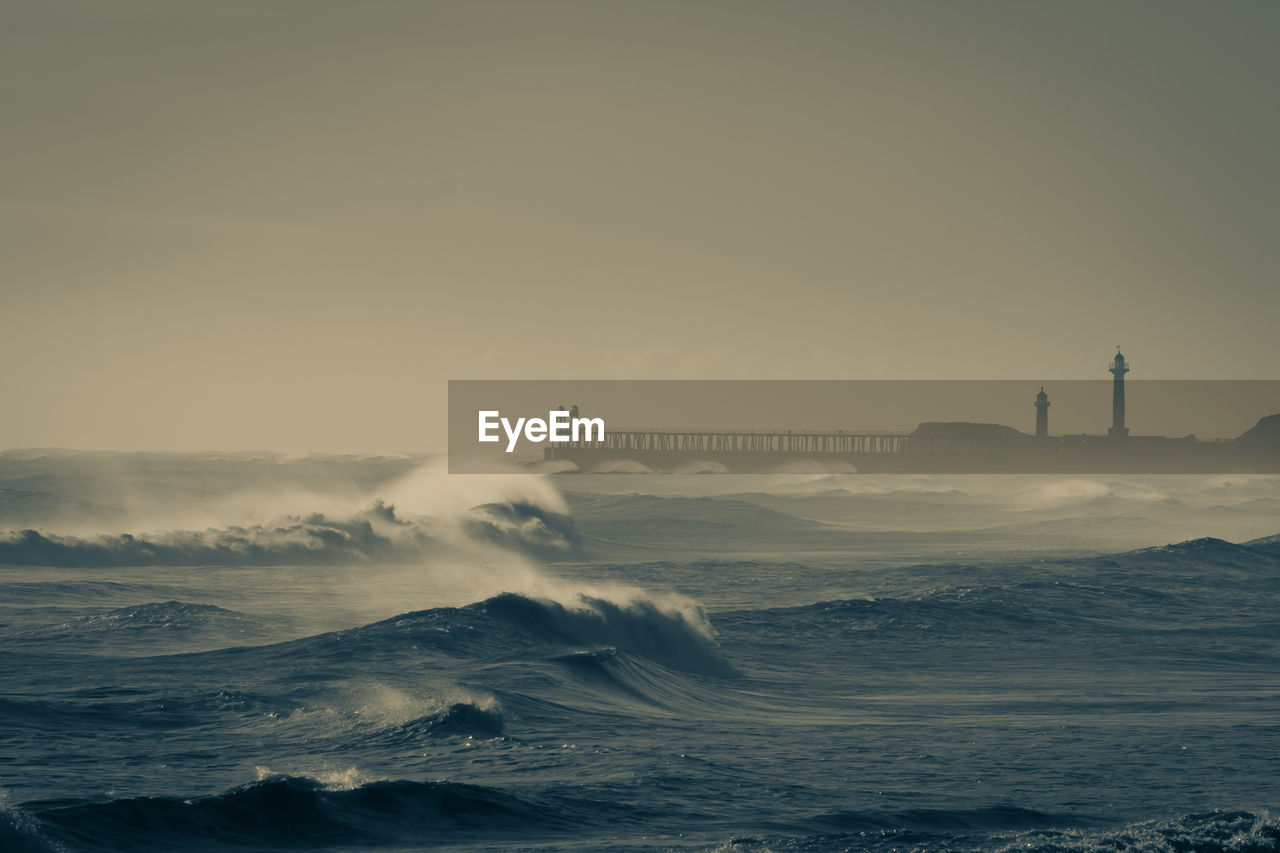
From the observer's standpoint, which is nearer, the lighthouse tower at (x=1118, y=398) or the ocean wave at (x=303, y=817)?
the ocean wave at (x=303, y=817)

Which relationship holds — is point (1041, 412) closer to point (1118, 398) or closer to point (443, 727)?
point (1118, 398)

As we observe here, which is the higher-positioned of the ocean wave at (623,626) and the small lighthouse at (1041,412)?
the small lighthouse at (1041,412)

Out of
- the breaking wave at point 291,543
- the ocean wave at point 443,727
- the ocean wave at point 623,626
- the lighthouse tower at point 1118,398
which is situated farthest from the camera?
the lighthouse tower at point 1118,398

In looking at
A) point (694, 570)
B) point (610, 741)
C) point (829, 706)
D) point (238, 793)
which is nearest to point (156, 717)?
point (238, 793)

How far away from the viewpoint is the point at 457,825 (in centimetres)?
891

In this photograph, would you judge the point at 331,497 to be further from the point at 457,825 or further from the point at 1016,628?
the point at 457,825

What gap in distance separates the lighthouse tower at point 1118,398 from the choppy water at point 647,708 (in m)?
67.8

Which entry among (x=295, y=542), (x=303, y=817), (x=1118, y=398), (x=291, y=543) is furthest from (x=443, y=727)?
(x=1118, y=398)

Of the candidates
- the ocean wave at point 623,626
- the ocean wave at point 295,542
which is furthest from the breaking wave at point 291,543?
the ocean wave at point 623,626

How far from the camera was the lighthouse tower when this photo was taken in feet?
315

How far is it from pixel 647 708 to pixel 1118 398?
91.5 meters

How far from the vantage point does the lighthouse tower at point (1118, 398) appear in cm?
9600

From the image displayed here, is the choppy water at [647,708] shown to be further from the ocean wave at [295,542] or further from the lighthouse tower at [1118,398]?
the lighthouse tower at [1118,398]

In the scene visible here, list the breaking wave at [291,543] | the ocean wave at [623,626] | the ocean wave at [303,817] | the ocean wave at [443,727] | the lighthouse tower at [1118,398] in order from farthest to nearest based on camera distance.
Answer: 1. the lighthouse tower at [1118,398]
2. the breaking wave at [291,543]
3. the ocean wave at [623,626]
4. the ocean wave at [443,727]
5. the ocean wave at [303,817]
